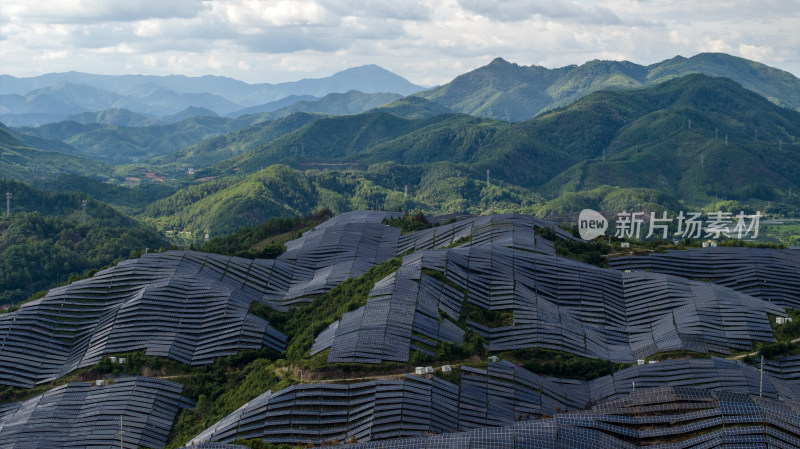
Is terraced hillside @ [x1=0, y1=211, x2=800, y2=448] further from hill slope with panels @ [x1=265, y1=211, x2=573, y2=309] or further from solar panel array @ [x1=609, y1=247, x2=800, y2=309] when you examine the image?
hill slope with panels @ [x1=265, y1=211, x2=573, y2=309]

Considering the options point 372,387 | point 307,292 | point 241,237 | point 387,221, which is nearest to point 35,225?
point 241,237

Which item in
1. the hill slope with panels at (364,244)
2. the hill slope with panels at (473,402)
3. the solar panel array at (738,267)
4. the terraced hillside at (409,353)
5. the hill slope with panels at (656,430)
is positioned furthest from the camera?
the hill slope with panels at (364,244)

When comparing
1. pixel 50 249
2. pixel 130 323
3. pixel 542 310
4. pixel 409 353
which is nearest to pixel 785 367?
pixel 542 310

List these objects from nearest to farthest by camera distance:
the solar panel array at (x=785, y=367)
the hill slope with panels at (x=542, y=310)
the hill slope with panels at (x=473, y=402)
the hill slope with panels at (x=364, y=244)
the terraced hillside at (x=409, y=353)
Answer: the hill slope with panels at (x=473, y=402)
the terraced hillside at (x=409, y=353)
the hill slope with panels at (x=542, y=310)
the solar panel array at (x=785, y=367)
the hill slope with panels at (x=364, y=244)

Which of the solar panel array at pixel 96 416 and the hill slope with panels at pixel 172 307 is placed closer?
the solar panel array at pixel 96 416

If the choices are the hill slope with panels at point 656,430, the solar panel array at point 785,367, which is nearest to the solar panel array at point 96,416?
the hill slope with panels at point 656,430

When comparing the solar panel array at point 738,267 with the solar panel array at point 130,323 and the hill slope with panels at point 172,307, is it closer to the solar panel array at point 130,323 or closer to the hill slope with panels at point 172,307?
the hill slope with panels at point 172,307

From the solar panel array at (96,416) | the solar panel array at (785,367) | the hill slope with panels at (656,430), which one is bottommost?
the solar panel array at (96,416)

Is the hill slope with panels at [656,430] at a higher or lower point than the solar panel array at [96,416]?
higher
